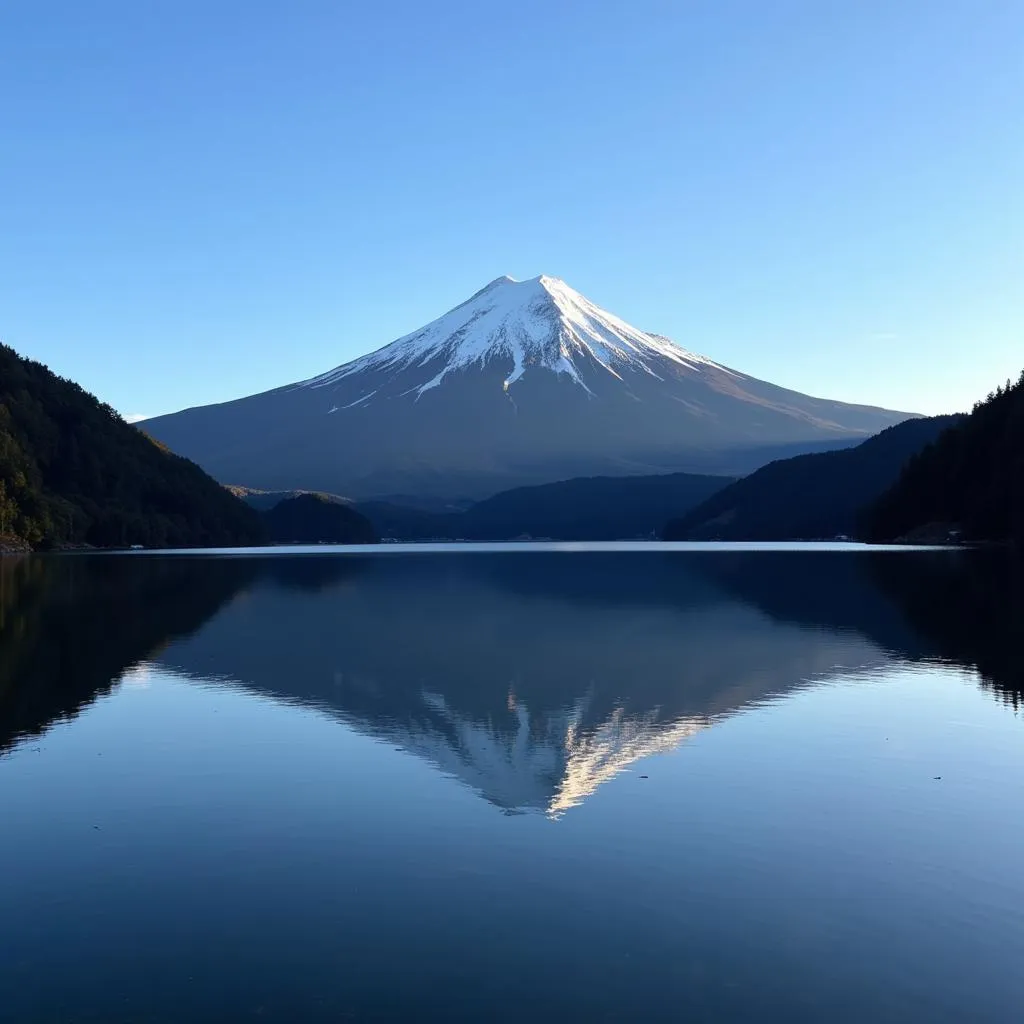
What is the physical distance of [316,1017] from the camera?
10.3 m

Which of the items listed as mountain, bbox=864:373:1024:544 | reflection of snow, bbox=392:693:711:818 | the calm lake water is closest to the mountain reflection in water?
reflection of snow, bbox=392:693:711:818

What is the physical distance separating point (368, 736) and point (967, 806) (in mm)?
12550

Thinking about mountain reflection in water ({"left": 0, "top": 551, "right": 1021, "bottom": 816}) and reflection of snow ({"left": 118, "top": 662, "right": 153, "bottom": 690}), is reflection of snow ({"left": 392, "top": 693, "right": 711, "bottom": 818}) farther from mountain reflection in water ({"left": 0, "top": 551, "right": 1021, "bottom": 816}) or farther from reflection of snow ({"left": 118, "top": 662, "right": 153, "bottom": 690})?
reflection of snow ({"left": 118, "top": 662, "right": 153, "bottom": 690})

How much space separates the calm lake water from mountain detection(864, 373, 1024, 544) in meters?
112

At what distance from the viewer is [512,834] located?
16469 millimetres

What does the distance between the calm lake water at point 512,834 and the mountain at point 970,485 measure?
111989 mm

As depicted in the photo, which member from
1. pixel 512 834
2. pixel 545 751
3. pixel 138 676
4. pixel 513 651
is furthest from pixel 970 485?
pixel 512 834

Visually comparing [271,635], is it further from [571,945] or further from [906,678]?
[571,945]

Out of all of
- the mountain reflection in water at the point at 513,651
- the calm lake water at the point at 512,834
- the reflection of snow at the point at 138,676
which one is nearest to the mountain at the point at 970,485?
the mountain reflection in water at the point at 513,651

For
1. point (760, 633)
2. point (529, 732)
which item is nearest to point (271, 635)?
point (760, 633)

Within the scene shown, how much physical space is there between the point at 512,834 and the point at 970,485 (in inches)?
5982

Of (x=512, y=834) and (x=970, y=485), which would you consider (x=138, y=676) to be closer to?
(x=512, y=834)

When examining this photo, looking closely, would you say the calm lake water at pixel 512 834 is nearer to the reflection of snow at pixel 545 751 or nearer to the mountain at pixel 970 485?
the reflection of snow at pixel 545 751

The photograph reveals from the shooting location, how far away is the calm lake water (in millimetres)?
11086
